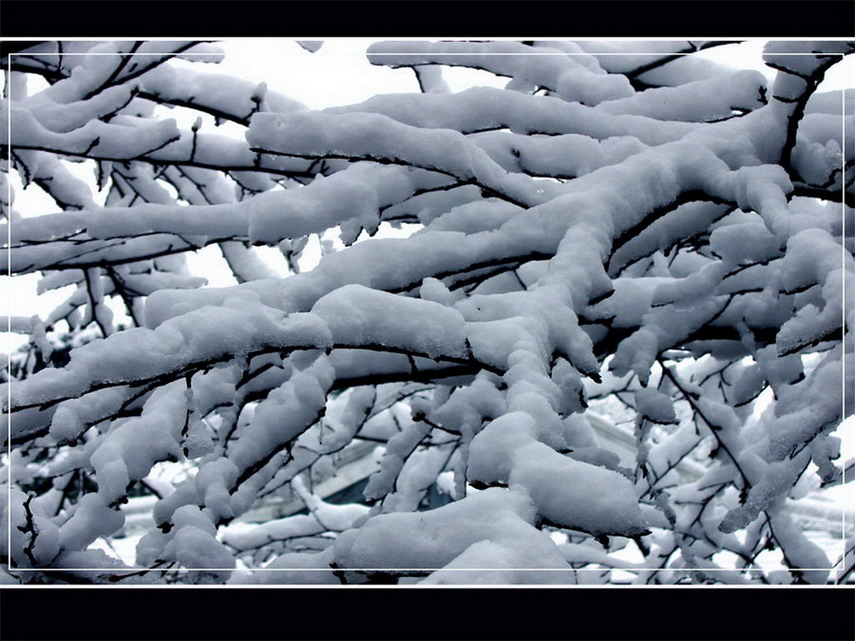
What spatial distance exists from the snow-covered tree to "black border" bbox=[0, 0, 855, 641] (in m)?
0.09

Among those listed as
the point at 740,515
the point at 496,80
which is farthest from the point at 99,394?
the point at 496,80

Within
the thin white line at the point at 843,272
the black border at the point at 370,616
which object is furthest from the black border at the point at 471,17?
the black border at the point at 370,616

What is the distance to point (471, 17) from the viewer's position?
2.03m

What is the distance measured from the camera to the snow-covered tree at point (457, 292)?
122 cm

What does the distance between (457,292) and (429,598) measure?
0.64m

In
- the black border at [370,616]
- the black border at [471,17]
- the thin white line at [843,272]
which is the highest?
the black border at [471,17]

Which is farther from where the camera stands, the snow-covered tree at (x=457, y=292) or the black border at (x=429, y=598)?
the black border at (x=429, y=598)

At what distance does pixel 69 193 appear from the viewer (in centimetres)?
275

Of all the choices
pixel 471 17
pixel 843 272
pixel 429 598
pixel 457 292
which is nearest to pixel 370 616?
pixel 429 598

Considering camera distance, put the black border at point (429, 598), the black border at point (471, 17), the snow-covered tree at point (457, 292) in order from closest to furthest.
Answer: the snow-covered tree at point (457, 292), the black border at point (429, 598), the black border at point (471, 17)

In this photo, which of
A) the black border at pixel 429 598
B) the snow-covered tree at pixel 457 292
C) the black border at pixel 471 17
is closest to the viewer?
the snow-covered tree at pixel 457 292

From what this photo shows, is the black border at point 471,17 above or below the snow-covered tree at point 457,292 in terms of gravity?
A: above

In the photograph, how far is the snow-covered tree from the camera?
1225 millimetres

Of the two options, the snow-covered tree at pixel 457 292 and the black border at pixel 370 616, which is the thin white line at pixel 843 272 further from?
the black border at pixel 370 616
